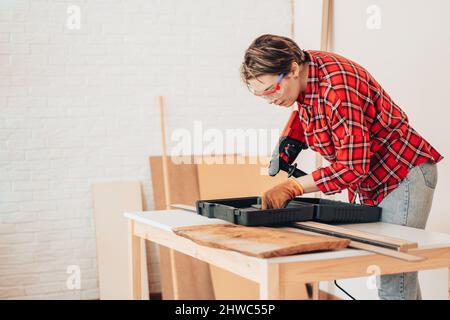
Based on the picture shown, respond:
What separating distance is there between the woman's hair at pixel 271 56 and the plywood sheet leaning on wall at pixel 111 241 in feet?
6.82

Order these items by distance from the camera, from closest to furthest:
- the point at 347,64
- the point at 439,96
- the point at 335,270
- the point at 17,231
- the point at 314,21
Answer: the point at 335,270
the point at 347,64
the point at 439,96
the point at 17,231
the point at 314,21

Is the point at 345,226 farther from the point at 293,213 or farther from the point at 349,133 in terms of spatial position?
the point at 349,133

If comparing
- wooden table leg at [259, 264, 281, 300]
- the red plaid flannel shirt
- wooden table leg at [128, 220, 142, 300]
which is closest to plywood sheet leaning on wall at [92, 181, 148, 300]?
wooden table leg at [128, 220, 142, 300]

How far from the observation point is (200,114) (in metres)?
4.38

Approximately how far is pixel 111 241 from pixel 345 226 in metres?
2.22

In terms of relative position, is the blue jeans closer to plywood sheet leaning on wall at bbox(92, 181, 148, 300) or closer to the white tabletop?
the white tabletop

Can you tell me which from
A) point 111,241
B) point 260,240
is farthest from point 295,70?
point 111,241

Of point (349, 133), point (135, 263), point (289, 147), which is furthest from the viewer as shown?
point (135, 263)

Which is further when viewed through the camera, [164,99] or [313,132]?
[164,99]

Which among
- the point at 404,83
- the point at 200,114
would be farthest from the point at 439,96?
the point at 200,114

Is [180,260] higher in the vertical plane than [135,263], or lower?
lower

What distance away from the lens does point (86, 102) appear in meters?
4.10
